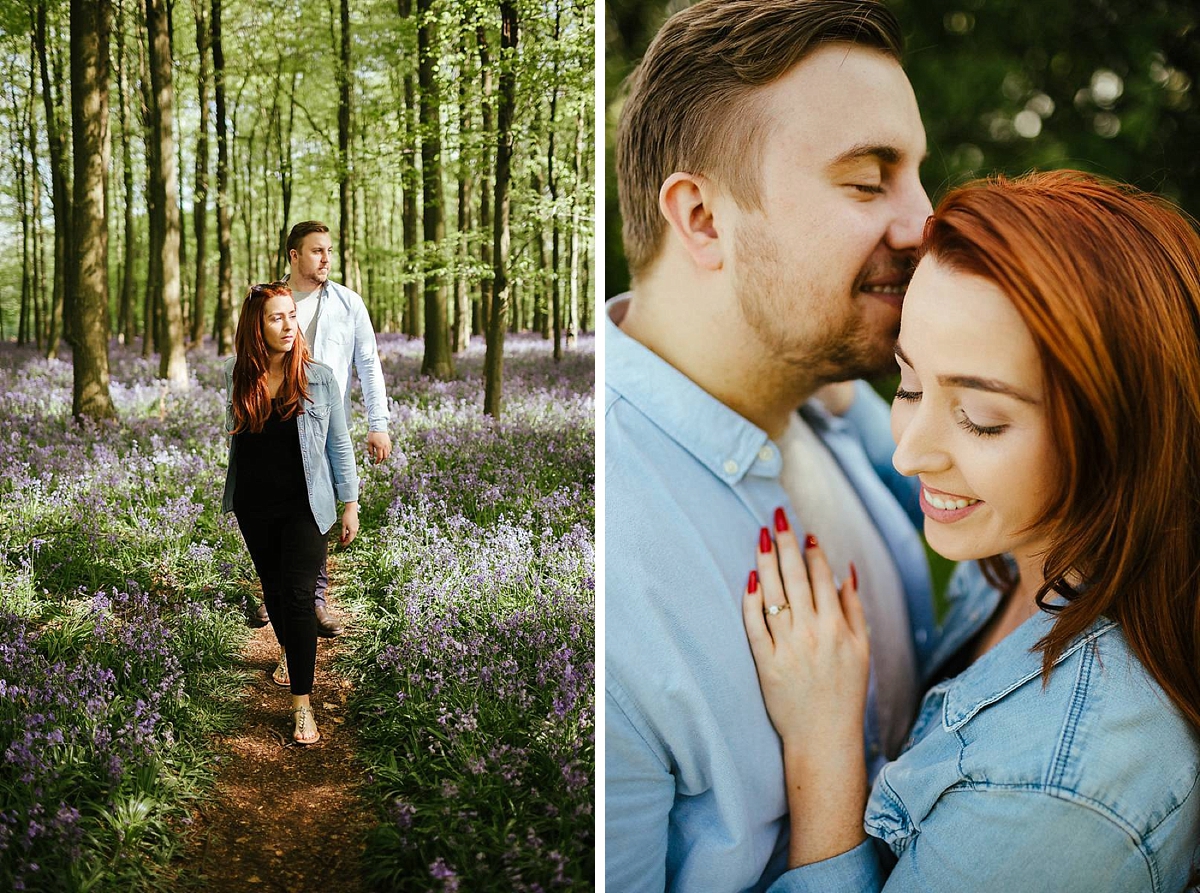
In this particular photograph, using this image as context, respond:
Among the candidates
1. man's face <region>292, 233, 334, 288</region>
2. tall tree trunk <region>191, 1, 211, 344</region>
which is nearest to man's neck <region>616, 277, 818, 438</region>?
man's face <region>292, 233, 334, 288</region>

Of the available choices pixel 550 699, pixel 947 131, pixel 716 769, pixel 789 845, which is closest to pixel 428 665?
pixel 550 699

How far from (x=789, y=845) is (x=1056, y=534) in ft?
A: 3.03

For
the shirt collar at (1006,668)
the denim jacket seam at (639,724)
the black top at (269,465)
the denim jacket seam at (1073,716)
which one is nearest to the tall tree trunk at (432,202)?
the black top at (269,465)

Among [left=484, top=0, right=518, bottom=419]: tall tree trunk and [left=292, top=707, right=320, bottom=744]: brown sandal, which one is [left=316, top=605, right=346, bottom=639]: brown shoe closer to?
[left=292, top=707, right=320, bottom=744]: brown sandal

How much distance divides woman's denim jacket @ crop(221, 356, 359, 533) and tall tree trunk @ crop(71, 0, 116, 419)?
1.42 ft

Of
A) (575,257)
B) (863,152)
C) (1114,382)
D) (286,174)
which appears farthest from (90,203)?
(1114,382)

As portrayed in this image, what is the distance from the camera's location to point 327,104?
2.38 meters

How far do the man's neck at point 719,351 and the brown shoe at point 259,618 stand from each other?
4.04ft

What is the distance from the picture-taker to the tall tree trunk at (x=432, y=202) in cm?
243

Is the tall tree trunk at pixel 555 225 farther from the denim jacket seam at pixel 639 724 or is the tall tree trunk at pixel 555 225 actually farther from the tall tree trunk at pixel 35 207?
the tall tree trunk at pixel 35 207

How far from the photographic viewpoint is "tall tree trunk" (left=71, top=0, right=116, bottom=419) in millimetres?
2207

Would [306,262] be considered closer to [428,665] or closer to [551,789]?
[428,665]

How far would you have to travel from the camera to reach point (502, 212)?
2574mm

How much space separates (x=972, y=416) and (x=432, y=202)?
1.60m
